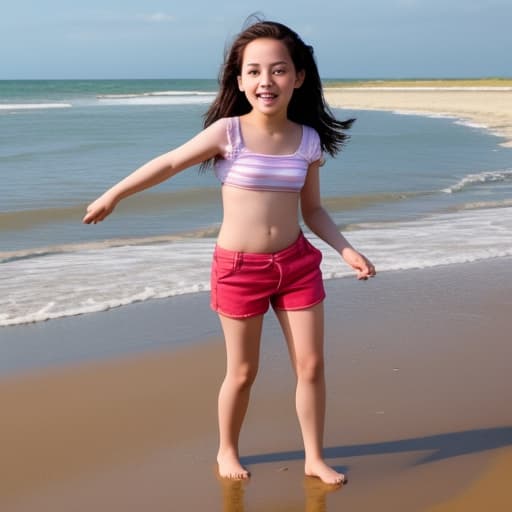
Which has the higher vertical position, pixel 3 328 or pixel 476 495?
pixel 476 495

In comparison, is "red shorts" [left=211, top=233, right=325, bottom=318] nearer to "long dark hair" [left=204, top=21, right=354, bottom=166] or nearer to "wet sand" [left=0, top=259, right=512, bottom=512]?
"long dark hair" [left=204, top=21, right=354, bottom=166]

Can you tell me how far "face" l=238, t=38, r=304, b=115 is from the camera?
283cm

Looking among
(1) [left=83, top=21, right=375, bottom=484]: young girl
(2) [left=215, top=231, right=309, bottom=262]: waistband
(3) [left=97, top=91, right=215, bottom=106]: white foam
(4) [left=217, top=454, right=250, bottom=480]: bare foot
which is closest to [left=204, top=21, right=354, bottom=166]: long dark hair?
(1) [left=83, top=21, right=375, bottom=484]: young girl

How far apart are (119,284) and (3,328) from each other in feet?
3.62

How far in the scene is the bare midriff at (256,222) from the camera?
2.87 m

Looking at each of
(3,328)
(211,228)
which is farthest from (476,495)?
(211,228)

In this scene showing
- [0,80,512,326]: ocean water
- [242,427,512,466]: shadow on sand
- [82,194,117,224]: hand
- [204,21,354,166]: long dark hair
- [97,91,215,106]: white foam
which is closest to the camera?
[82,194,117,224]: hand

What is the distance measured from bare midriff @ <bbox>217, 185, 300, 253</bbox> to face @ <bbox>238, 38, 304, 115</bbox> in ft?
0.91

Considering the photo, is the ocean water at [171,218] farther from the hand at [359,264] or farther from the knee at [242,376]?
the hand at [359,264]

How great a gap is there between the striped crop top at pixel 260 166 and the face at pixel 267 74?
0.37 ft

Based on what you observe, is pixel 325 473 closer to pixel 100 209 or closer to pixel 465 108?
pixel 100 209

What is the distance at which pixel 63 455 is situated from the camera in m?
3.17

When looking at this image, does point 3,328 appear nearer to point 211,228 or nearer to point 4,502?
point 4,502

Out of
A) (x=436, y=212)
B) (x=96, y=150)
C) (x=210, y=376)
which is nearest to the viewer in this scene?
(x=210, y=376)
